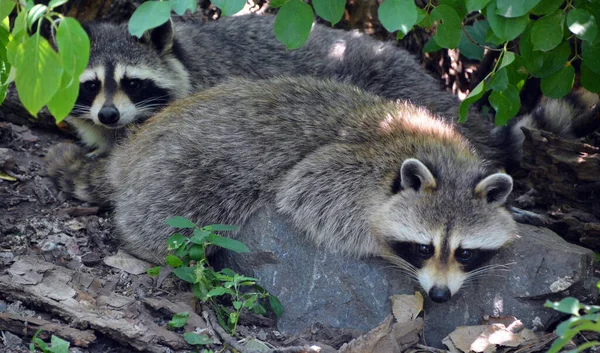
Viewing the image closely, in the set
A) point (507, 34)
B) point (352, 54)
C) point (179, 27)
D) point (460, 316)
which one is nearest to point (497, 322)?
point (460, 316)

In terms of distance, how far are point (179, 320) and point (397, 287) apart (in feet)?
4.14

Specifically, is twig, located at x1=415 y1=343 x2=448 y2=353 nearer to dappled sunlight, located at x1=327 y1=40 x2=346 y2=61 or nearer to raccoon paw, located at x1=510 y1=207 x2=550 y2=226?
raccoon paw, located at x1=510 y1=207 x2=550 y2=226

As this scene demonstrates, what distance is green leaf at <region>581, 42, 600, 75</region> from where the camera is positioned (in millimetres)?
4277

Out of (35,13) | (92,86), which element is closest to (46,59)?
(35,13)

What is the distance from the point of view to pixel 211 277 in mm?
4367

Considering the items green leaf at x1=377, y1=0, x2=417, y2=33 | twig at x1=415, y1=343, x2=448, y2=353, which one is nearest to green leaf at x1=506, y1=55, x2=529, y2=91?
green leaf at x1=377, y1=0, x2=417, y2=33

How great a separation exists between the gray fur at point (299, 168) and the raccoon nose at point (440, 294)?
14.1 inches

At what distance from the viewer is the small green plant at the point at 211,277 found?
414 centimetres

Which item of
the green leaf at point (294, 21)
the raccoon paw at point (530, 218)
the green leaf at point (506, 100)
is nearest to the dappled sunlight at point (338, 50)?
the raccoon paw at point (530, 218)

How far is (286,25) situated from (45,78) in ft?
4.36

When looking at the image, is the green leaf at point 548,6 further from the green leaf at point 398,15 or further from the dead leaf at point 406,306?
the dead leaf at point 406,306

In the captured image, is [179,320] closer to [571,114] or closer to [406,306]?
[406,306]

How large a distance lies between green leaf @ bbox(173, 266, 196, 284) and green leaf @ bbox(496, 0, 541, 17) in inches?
84.2

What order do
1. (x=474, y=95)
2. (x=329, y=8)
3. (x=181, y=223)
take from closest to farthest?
(x=329, y=8)
(x=474, y=95)
(x=181, y=223)
